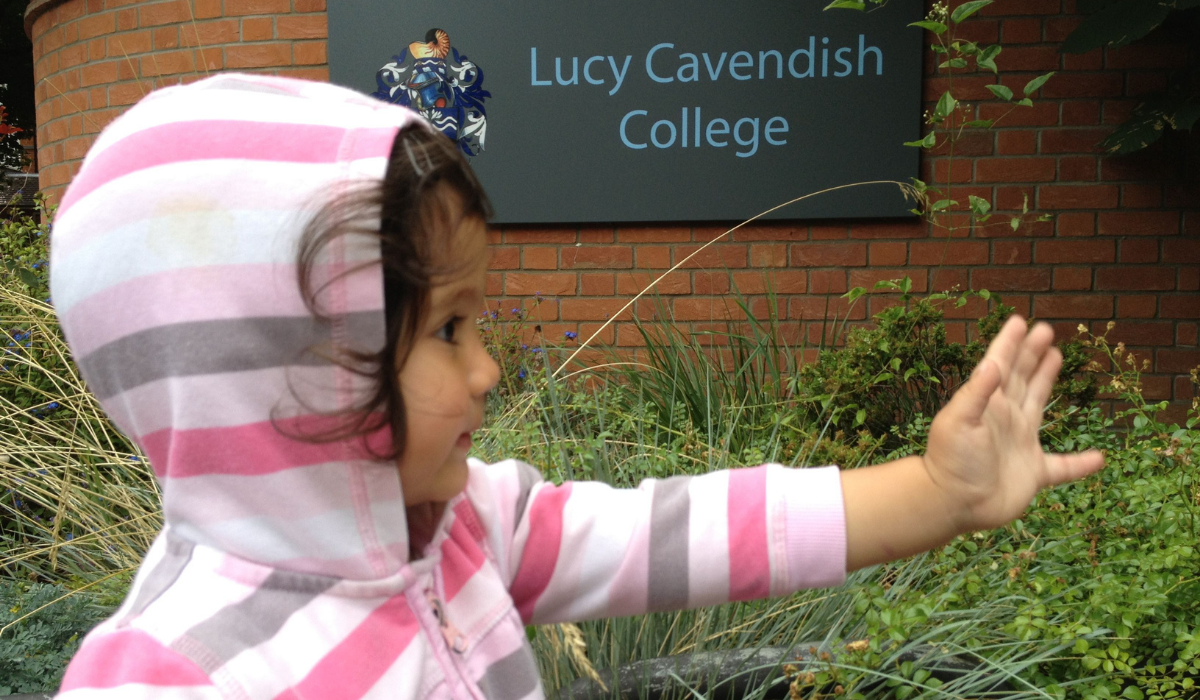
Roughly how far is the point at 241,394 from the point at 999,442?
0.77 meters

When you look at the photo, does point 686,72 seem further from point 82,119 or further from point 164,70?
point 82,119

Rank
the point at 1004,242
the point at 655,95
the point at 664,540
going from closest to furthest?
the point at 664,540
the point at 1004,242
the point at 655,95

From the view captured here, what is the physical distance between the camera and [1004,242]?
3.76 metres

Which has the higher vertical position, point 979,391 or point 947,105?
point 947,105

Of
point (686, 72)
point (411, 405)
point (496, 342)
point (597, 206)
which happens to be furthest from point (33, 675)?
point (686, 72)

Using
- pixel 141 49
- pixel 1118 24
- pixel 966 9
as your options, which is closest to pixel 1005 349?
pixel 966 9

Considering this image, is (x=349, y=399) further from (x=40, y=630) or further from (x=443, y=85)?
(x=443, y=85)

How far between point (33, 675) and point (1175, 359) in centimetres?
400

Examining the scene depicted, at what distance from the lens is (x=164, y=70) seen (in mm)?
4281

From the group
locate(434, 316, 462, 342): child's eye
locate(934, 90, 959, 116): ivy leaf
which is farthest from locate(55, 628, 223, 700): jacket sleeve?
locate(934, 90, 959, 116): ivy leaf

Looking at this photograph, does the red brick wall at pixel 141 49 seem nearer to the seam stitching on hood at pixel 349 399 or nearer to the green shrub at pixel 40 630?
the green shrub at pixel 40 630

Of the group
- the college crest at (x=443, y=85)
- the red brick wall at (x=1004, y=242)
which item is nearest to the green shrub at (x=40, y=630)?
the red brick wall at (x=1004, y=242)

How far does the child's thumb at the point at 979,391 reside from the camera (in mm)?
945

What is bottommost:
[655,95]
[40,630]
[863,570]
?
[40,630]
